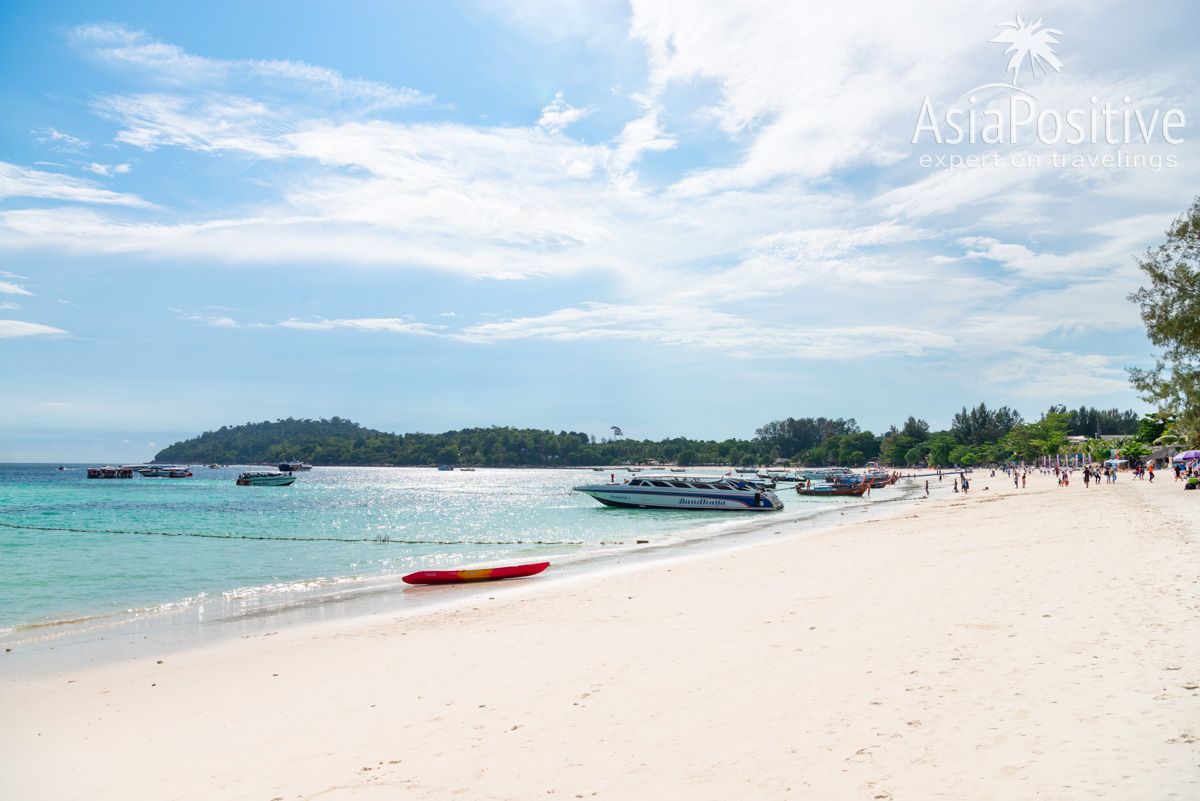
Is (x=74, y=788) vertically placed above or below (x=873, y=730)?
below

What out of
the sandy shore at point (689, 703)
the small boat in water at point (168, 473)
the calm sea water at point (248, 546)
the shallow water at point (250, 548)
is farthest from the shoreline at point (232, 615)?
the small boat in water at point (168, 473)

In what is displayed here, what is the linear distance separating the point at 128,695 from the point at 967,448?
195 metres

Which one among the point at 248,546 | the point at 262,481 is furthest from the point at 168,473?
the point at 248,546

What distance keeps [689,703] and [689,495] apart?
48.7 metres

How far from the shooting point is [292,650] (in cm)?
1270

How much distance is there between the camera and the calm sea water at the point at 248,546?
20.6 meters

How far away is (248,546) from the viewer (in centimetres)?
3419

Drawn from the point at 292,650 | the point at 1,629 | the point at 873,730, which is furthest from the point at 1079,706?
the point at 1,629

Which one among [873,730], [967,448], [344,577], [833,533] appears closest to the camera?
[873,730]

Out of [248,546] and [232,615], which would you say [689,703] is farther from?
[248,546]

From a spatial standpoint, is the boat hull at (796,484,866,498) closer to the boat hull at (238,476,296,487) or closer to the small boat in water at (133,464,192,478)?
the boat hull at (238,476,296,487)

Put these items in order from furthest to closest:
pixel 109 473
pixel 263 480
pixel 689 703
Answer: pixel 109 473 < pixel 263 480 < pixel 689 703

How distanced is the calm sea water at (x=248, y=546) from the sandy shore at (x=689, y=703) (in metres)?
8.82

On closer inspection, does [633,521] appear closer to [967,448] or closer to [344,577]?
[344,577]
